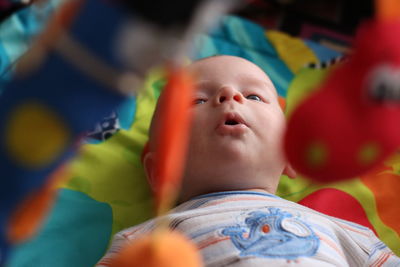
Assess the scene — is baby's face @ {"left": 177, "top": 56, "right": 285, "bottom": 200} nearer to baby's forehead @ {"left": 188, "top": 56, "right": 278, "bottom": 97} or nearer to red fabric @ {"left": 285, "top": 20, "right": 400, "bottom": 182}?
baby's forehead @ {"left": 188, "top": 56, "right": 278, "bottom": 97}

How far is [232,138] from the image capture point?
80cm

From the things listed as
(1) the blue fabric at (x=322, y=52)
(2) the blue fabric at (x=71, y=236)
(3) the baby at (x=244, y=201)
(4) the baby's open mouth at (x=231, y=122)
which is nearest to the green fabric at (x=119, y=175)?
(2) the blue fabric at (x=71, y=236)

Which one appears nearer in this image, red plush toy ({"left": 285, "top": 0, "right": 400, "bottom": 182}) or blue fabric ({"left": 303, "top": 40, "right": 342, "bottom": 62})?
red plush toy ({"left": 285, "top": 0, "right": 400, "bottom": 182})

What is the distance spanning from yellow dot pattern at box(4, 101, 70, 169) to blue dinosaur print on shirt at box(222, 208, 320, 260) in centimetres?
39

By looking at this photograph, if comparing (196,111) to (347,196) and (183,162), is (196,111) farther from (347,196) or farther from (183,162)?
(347,196)

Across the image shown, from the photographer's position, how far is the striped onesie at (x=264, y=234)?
2.24 ft

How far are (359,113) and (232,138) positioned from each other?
48cm

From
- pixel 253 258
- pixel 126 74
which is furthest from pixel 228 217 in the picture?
pixel 126 74

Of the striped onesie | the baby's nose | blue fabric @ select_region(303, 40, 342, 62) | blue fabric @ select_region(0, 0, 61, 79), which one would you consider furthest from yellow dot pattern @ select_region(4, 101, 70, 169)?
blue fabric @ select_region(303, 40, 342, 62)

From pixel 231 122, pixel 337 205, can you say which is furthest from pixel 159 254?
pixel 337 205

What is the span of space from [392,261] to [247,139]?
0.29m

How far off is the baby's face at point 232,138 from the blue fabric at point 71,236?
183 millimetres

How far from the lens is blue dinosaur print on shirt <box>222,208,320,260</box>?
2.23 ft

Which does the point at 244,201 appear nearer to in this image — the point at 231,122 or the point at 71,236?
the point at 231,122
